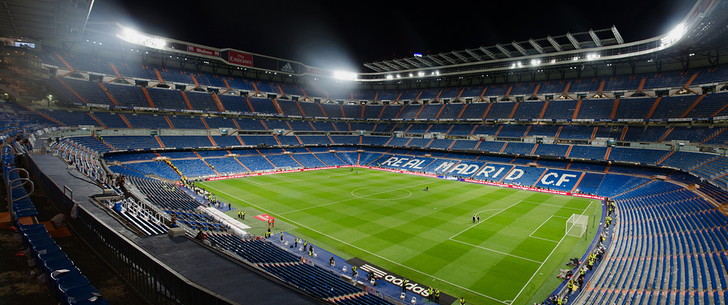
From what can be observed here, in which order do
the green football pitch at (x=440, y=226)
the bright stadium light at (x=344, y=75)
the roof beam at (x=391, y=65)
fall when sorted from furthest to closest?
the bright stadium light at (x=344, y=75) → the roof beam at (x=391, y=65) → the green football pitch at (x=440, y=226)

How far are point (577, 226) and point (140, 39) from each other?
228 feet

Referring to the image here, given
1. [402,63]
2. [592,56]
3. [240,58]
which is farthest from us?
[402,63]

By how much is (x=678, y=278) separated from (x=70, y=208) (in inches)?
962

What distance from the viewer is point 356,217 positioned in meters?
32.3

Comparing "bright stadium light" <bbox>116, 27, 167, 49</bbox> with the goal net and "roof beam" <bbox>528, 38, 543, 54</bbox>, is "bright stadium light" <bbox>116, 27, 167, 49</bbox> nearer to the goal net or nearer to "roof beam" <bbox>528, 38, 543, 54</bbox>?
"roof beam" <bbox>528, 38, 543, 54</bbox>

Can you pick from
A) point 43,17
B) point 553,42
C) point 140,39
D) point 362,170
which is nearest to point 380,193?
point 362,170

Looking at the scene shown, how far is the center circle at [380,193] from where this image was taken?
134ft

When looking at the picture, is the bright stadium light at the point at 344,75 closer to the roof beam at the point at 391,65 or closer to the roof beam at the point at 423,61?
the roof beam at the point at 391,65

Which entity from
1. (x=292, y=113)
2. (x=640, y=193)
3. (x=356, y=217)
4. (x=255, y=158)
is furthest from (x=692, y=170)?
(x=292, y=113)

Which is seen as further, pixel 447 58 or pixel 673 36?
pixel 447 58

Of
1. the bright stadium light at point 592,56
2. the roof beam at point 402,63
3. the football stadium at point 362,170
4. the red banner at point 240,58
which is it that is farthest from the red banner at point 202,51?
the bright stadium light at point 592,56

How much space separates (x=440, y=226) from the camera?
1168 inches

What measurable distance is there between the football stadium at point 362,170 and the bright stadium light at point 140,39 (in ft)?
0.83

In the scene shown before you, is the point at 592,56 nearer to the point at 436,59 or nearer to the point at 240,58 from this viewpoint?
the point at 436,59
